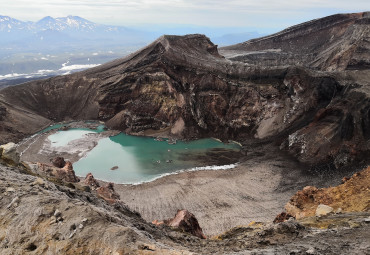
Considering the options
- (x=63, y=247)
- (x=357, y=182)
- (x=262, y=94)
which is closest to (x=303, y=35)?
(x=262, y=94)

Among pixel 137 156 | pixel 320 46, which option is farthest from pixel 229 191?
pixel 320 46

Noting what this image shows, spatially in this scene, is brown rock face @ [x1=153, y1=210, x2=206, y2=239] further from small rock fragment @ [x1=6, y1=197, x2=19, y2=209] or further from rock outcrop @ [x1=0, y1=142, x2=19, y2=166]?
rock outcrop @ [x1=0, y1=142, x2=19, y2=166]

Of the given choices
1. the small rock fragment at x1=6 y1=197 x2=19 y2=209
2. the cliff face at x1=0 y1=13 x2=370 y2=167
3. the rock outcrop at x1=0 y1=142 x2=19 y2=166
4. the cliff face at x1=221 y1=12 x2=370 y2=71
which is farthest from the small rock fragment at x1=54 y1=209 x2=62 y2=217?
the cliff face at x1=221 y1=12 x2=370 y2=71

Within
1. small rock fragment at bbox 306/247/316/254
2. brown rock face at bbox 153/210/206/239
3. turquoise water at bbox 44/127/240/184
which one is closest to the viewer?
small rock fragment at bbox 306/247/316/254

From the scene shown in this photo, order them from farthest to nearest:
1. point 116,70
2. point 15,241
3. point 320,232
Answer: point 116,70
point 320,232
point 15,241

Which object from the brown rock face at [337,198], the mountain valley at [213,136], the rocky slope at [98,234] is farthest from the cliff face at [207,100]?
the rocky slope at [98,234]

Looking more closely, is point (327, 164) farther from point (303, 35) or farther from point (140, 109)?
point (303, 35)
